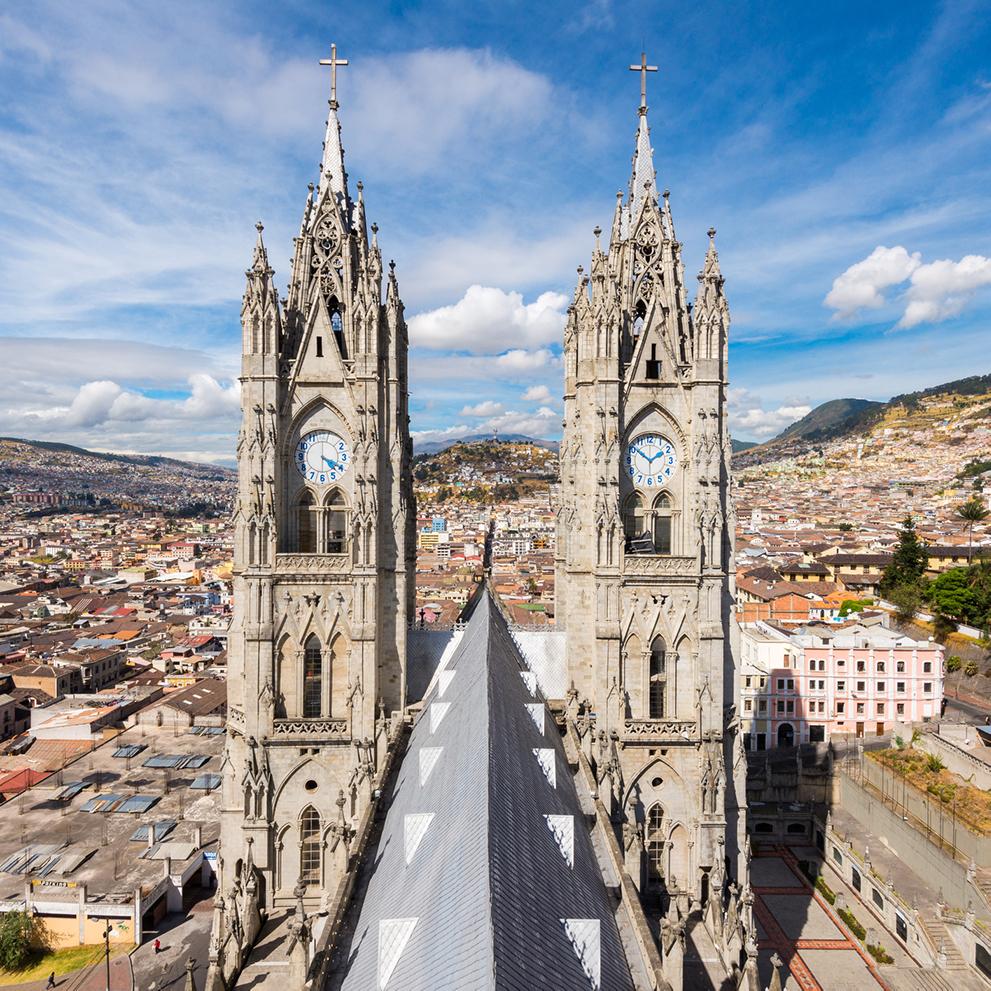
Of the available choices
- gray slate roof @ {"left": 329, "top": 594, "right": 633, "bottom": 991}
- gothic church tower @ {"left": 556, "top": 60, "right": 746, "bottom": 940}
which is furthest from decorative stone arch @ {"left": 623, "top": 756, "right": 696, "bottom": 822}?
gray slate roof @ {"left": 329, "top": 594, "right": 633, "bottom": 991}

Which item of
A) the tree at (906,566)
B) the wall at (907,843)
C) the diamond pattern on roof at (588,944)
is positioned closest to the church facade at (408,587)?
the diamond pattern on roof at (588,944)

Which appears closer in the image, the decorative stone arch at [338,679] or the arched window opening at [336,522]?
the decorative stone arch at [338,679]

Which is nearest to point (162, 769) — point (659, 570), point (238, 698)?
point (238, 698)

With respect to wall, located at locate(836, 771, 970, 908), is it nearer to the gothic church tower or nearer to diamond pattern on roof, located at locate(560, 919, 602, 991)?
the gothic church tower

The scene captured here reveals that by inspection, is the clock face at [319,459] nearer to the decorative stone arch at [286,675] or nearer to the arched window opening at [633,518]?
the decorative stone arch at [286,675]

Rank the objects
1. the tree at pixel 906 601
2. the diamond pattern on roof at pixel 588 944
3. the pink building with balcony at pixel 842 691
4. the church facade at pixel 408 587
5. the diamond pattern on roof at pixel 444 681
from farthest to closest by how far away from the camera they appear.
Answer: the tree at pixel 906 601, the pink building with balcony at pixel 842 691, the church facade at pixel 408 587, the diamond pattern on roof at pixel 444 681, the diamond pattern on roof at pixel 588 944

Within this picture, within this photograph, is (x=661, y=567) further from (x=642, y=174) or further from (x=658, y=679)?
(x=642, y=174)
